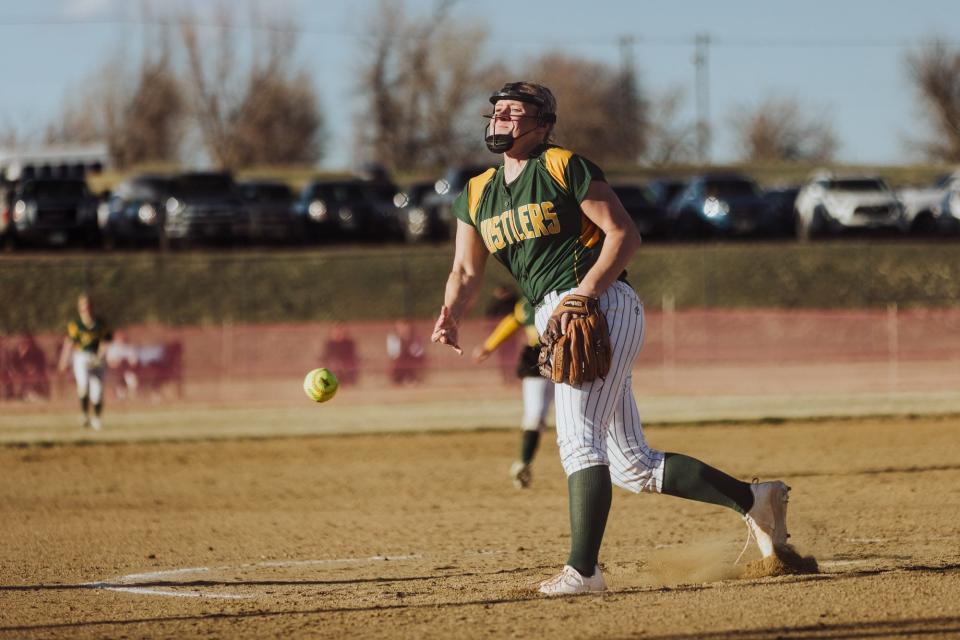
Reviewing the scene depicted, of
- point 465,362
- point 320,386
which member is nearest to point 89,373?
point 465,362

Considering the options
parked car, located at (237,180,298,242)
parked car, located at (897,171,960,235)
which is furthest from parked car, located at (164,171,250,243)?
parked car, located at (897,171,960,235)

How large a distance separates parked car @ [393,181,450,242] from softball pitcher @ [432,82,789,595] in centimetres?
2954

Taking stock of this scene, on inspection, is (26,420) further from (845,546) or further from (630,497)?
(845,546)

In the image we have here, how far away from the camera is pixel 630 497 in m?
10.2

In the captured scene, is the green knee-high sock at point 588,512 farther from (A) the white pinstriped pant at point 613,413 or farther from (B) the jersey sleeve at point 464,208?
(B) the jersey sleeve at point 464,208

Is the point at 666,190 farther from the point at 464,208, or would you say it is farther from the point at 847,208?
the point at 464,208

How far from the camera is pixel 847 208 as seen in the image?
34.6 m

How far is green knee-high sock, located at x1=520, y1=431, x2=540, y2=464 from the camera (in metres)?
11.1

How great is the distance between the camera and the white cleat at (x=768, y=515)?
5.99 metres

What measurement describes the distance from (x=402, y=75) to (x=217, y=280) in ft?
121

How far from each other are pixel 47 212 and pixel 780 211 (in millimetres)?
19357

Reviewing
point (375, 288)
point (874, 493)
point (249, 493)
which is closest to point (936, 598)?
point (874, 493)

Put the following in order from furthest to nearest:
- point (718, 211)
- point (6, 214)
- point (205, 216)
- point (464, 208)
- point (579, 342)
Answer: point (718, 211)
point (205, 216)
point (6, 214)
point (464, 208)
point (579, 342)

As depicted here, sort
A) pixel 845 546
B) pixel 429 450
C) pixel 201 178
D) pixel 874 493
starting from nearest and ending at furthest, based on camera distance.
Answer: pixel 845 546 → pixel 874 493 → pixel 429 450 → pixel 201 178
